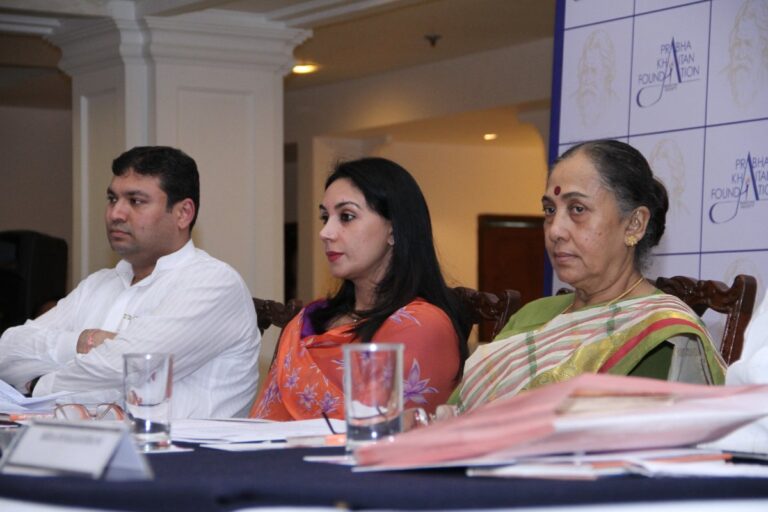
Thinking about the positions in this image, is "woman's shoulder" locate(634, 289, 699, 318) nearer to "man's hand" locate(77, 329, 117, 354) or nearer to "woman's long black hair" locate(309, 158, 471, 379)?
"woman's long black hair" locate(309, 158, 471, 379)

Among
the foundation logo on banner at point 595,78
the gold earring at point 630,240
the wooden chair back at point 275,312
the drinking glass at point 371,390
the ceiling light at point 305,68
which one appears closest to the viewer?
the drinking glass at point 371,390

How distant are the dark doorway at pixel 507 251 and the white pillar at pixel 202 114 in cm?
426

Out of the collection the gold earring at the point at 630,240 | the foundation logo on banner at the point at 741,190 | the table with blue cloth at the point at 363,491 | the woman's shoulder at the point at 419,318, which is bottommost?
the woman's shoulder at the point at 419,318

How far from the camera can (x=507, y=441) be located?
3.54 feet

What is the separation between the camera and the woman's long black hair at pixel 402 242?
104 inches

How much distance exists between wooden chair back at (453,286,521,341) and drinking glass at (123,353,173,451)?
4.01 feet

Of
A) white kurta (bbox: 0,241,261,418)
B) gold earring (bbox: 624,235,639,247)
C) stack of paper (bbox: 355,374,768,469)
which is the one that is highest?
gold earring (bbox: 624,235,639,247)

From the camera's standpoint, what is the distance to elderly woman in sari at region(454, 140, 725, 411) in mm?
2170

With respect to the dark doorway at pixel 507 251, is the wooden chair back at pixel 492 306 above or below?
above

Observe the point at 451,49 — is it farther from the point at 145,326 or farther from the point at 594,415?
the point at 594,415

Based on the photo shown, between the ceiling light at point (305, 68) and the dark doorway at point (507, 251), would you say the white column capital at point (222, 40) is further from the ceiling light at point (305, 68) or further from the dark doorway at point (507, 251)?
the dark doorway at point (507, 251)

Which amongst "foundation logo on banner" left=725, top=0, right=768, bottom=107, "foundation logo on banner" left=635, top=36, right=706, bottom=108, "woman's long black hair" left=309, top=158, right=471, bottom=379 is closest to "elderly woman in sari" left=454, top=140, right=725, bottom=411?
"woman's long black hair" left=309, top=158, right=471, bottom=379

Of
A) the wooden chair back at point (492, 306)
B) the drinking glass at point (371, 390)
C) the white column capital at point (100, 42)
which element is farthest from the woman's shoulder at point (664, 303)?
the white column capital at point (100, 42)

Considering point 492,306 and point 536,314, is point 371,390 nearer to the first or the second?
point 536,314
